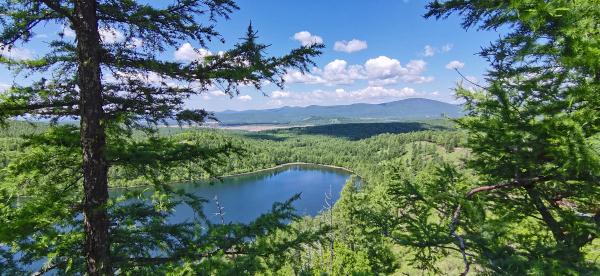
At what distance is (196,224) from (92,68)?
8.54 ft

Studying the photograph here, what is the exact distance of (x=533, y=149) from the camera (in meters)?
4.22

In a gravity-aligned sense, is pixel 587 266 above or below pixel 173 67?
below

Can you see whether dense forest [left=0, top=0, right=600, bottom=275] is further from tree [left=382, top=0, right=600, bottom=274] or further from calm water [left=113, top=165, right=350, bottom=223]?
calm water [left=113, top=165, right=350, bottom=223]

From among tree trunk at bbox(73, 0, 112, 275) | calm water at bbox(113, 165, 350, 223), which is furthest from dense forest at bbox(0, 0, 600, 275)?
calm water at bbox(113, 165, 350, 223)

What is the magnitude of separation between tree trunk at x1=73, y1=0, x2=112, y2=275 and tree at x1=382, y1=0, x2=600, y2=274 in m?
4.00

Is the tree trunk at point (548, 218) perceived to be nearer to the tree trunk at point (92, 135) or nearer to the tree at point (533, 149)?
the tree at point (533, 149)

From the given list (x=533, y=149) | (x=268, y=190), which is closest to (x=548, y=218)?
(x=533, y=149)

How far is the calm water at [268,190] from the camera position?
226 ft

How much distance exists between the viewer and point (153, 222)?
4953 mm

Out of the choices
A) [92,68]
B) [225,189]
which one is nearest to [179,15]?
[92,68]

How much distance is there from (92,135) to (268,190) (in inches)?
3689

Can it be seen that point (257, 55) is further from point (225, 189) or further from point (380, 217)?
point (225, 189)

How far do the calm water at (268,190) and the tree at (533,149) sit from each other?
4852 centimetres

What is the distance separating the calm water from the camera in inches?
2717
